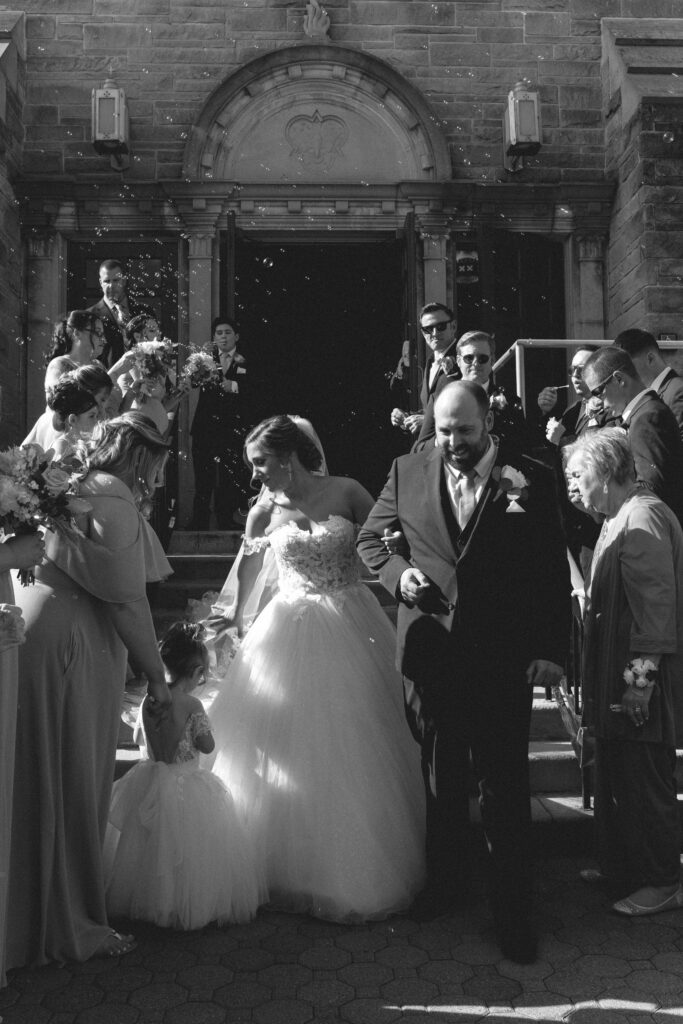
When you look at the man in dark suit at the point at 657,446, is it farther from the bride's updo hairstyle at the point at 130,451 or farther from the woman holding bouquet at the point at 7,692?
the woman holding bouquet at the point at 7,692

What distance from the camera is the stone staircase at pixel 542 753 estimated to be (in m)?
4.20

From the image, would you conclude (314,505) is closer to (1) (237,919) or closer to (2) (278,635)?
(2) (278,635)

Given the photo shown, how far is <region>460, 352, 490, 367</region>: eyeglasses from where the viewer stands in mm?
5484

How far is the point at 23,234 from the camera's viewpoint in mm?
10375

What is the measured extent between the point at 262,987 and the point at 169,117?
31.8 ft

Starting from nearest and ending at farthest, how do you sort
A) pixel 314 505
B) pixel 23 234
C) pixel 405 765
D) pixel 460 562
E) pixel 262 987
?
pixel 262 987
pixel 460 562
pixel 405 765
pixel 314 505
pixel 23 234

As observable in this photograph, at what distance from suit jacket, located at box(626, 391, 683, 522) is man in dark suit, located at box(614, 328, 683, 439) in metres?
0.62

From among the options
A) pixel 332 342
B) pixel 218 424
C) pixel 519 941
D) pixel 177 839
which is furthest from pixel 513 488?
pixel 332 342

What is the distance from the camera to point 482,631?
341 cm

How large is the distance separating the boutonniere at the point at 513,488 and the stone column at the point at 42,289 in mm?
7852

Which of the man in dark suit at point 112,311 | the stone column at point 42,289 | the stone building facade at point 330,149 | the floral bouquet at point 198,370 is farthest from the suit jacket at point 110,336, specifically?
the stone column at point 42,289

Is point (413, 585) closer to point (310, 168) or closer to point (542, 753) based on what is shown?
point (542, 753)

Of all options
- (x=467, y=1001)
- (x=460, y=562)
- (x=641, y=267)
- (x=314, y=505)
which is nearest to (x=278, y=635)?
(x=314, y=505)

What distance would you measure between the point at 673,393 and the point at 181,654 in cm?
282
